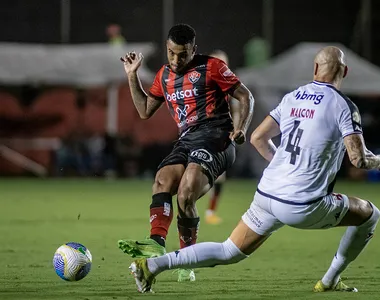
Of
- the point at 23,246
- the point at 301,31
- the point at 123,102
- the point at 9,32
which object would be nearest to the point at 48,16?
the point at 9,32

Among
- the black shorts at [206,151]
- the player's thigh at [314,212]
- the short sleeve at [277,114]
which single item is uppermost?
the short sleeve at [277,114]

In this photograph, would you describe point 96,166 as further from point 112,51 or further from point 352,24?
point 352,24

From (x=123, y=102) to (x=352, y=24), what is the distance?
7.67 meters

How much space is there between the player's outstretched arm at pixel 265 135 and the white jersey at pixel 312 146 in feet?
0.78

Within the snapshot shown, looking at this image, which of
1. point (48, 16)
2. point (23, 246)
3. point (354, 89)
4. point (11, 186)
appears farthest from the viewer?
point (48, 16)

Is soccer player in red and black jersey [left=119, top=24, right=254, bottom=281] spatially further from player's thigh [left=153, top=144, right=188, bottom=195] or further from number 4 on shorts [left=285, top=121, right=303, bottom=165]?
number 4 on shorts [left=285, top=121, right=303, bottom=165]

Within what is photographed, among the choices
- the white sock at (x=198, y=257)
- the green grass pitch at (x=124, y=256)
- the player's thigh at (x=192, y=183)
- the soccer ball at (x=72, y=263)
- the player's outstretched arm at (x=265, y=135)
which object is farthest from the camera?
the player's thigh at (x=192, y=183)

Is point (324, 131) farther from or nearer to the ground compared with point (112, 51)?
farther from the ground

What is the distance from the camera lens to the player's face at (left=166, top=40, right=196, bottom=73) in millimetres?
8875

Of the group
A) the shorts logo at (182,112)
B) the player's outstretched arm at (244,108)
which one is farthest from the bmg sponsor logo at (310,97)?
the shorts logo at (182,112)

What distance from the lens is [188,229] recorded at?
8.70 m

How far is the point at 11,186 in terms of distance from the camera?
78.9 feet

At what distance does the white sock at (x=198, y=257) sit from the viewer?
7477 mm

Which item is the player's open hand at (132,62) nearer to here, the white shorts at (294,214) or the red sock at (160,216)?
the red sock at (160,216)
